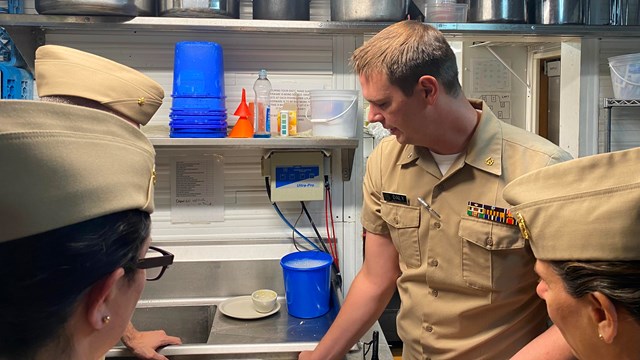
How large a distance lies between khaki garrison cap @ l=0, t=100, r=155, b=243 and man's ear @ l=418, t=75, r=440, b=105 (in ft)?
3.12

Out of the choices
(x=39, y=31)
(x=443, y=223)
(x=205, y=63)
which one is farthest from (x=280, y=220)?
(x=39, y=31)

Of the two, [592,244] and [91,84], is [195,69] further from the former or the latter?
[592,244]

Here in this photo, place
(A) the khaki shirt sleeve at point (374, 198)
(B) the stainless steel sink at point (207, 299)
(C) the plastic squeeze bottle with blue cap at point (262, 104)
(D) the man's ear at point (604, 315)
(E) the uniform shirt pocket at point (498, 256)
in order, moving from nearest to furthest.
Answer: (D) the man's ear at point (604, 315)
(E) the uniform shirt pocket at point (498, 256)
(A) the khaki shirt sleeve at point (374, 198)
(B) the stainless steel sink at point (207, 299)
(C) the plastic squeeze bottle with blue cap at point (262, 104)

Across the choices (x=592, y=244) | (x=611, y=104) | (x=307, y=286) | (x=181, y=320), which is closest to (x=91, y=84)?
(x=307, y=286)

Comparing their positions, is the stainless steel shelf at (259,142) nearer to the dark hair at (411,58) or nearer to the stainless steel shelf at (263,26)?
the stainless steel shelf at (263,26)

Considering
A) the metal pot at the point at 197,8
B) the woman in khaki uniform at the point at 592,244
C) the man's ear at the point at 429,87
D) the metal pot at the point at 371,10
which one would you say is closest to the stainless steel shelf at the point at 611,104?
the metal pot at the point at 371,10

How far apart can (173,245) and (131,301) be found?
160 cm

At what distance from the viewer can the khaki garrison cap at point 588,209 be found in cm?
68

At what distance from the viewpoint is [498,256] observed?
57.6 inches

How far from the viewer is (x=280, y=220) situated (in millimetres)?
2367

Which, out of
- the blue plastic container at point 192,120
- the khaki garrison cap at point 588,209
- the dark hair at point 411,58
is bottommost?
the khaki garrison cap at point 588,209

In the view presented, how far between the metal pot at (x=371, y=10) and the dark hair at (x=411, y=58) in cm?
53

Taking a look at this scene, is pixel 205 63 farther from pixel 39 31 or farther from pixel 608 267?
A: pixel 608 267

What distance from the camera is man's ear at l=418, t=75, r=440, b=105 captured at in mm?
1448
